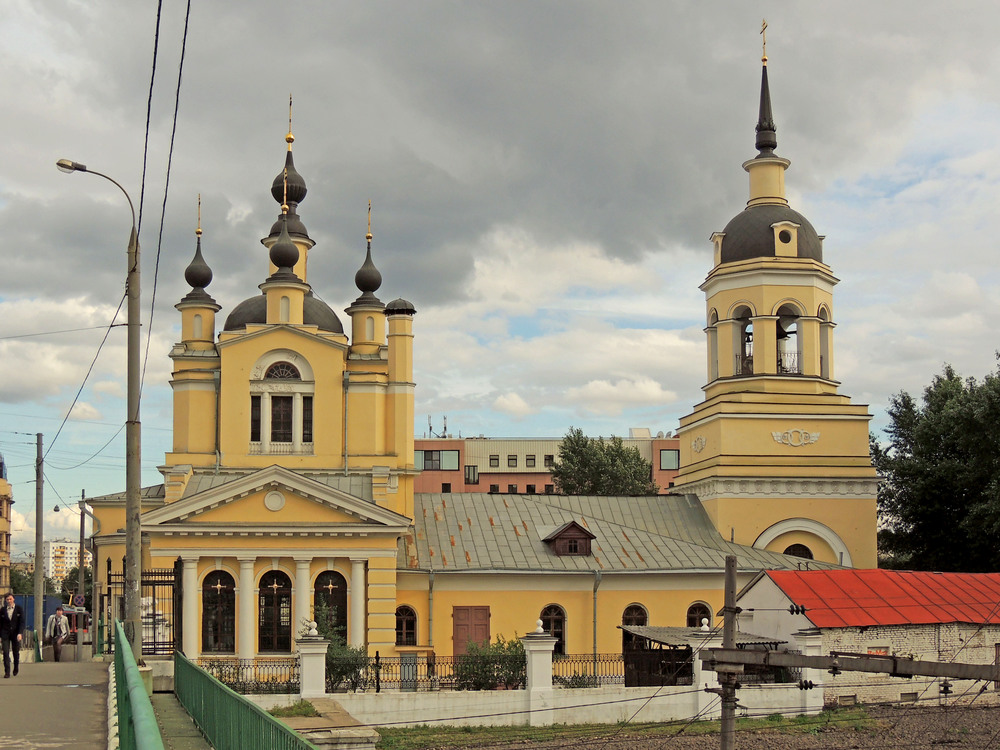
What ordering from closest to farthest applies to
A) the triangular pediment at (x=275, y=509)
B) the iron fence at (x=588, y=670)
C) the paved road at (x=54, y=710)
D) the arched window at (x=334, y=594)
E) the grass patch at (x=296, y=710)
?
the paved road at (x=54, y=710), the grass patch at (x=296, y=710), the iron fence at (x=588, y=670), the triangular pediment at (x=275, y=509), the arched window at (x=334, y=594)

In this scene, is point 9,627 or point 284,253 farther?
point 284,253

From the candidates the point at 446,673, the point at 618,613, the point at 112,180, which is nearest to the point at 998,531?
the point at 618,613

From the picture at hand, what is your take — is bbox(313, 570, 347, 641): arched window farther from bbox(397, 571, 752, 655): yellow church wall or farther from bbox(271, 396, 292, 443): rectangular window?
bbox(271, 396, 292, 443): rectangular window

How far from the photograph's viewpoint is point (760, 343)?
37312mm

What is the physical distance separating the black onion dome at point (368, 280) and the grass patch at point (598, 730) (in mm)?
17512

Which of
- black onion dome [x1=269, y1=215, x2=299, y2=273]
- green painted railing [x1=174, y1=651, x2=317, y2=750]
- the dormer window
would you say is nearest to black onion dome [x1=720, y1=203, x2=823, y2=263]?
the dormer window

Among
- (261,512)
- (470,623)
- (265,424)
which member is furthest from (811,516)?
(265,424)

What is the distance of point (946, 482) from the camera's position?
131ft

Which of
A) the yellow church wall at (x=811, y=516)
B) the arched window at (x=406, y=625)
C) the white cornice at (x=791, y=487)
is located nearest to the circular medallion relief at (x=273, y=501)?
the arched window at (x=406, y=625)

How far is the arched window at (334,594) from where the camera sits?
31656mm

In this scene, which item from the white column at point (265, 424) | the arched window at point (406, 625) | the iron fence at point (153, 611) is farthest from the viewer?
the white column at point (265, 424)

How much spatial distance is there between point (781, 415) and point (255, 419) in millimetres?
15813

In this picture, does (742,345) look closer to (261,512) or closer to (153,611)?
(261,512)

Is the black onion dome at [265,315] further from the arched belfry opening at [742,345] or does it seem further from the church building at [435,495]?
the arched belfry opening at [742,345]
